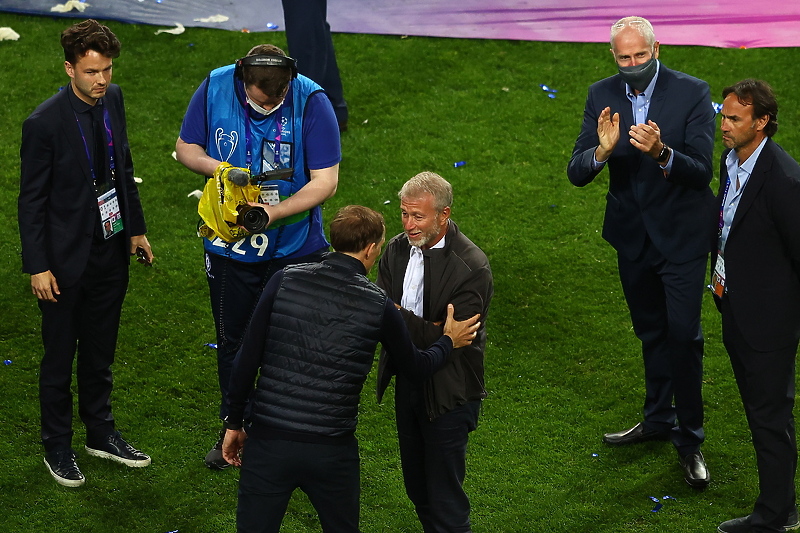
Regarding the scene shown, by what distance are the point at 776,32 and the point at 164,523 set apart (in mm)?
6850

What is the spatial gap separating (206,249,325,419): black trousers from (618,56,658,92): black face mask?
1.57m

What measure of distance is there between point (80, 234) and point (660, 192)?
99.7 inches

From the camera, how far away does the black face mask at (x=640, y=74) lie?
460 cm

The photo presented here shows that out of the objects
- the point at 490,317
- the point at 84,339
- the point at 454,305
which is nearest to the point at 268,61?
the point at 454,305

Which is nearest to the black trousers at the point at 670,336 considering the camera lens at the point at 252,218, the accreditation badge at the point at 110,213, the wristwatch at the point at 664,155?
the wristwatch at the point at 664,155

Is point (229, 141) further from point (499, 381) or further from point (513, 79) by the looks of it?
point (513, 79)

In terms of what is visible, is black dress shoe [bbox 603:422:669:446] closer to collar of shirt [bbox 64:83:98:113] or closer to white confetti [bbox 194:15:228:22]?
collar of shirt [bbox 64:83:98:113]

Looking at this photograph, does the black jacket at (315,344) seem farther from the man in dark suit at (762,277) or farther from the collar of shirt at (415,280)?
the man in dark suit at (762,277)

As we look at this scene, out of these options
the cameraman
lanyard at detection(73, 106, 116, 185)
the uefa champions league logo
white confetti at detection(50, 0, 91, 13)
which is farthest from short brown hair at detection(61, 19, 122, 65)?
white confetti at detection(50, 0, 91, 13)

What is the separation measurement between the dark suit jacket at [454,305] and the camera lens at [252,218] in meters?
0.70

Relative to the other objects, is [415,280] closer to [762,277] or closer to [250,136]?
[250,136]

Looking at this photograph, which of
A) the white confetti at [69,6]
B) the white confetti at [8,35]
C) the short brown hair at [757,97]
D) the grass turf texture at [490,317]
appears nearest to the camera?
the short brown hair at [757,97]

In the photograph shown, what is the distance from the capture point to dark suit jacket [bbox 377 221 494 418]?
3.88 meters

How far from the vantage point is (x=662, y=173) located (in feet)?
15.4
